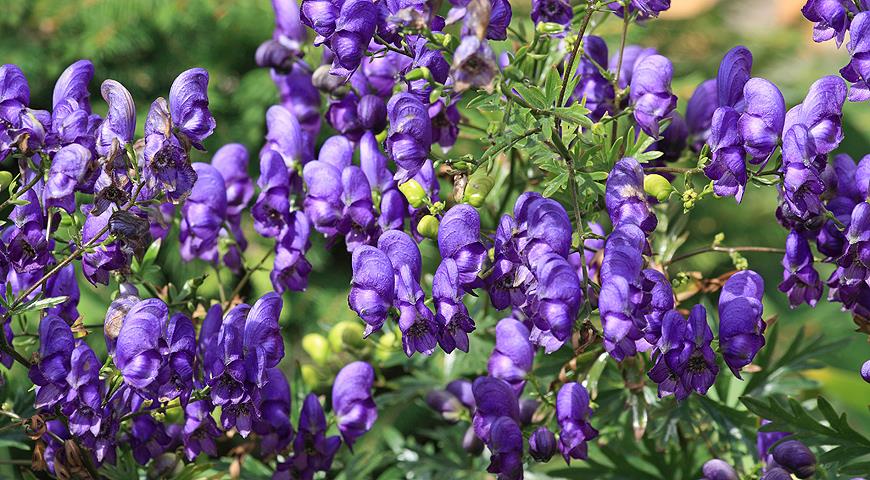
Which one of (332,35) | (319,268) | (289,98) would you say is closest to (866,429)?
(319,268)

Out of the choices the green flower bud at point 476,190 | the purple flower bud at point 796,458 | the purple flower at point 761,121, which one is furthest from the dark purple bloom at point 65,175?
the purple flower bud at point 796,458

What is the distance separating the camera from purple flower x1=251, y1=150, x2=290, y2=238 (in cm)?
97

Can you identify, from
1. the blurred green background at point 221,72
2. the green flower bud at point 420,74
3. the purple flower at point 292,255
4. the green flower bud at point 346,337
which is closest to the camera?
the green flower bud at point 420,74

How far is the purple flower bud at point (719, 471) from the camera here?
92cm

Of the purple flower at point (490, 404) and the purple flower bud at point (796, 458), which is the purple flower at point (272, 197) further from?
the purple flower bud at point (796, 458)

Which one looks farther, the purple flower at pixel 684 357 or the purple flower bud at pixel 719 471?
the purple flower bud at pixel 719 471

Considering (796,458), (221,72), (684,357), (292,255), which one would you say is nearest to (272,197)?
(292,255)

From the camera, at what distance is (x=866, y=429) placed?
7.29 ft

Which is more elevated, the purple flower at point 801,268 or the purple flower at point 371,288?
the purple flower at point 371,288

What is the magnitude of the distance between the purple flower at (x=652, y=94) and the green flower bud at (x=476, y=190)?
149 mm

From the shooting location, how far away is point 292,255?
960 mm

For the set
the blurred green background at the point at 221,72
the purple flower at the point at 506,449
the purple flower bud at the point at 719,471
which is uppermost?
the purple flower at the point at 506,449

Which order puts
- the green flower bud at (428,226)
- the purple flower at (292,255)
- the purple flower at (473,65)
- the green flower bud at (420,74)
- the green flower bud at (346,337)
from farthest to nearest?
1. the green flower bud at (346,337)
2. the purple flower at (292,255)
3. the green flower bud at (428,226)
4. the green flower bud at (420,74)
5. the purple flower at (473,65)

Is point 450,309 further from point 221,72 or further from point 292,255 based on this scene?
point 221,72
